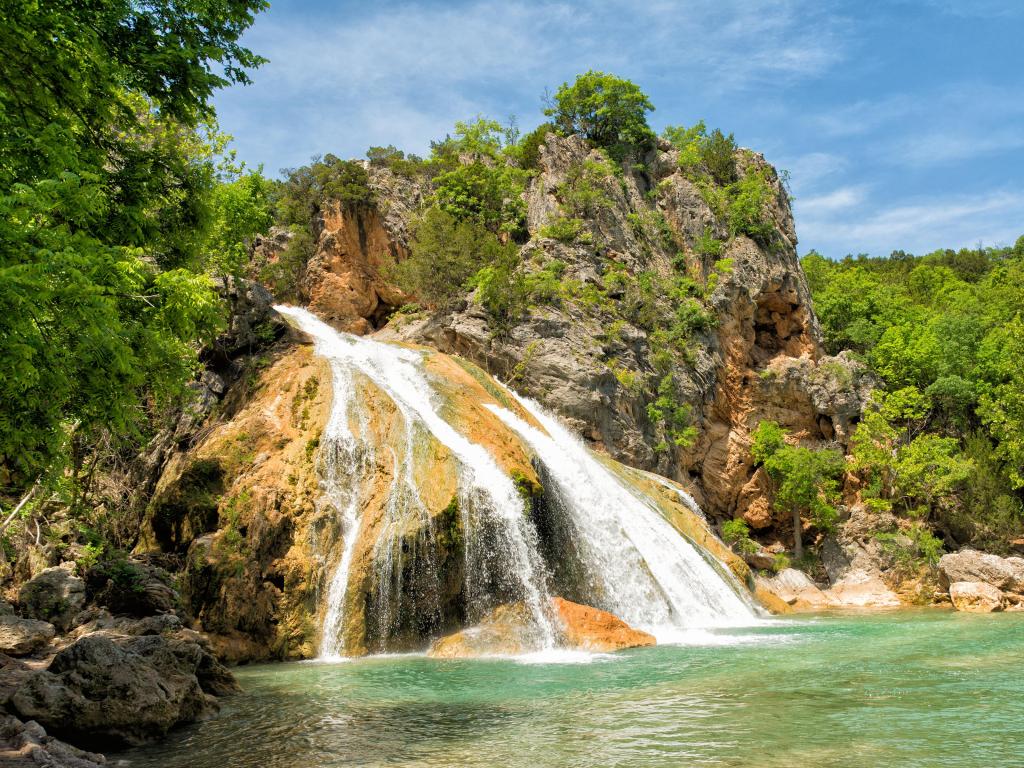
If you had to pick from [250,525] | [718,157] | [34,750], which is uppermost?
[718,157]

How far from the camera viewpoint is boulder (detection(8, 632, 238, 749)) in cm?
855

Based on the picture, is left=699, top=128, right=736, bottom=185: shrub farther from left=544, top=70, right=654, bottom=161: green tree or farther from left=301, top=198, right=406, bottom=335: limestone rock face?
left=301, top=198, right=406, bottom=335: limestone rock face

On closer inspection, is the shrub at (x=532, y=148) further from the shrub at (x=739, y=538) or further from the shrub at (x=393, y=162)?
the shrub at (x=739, y=538)

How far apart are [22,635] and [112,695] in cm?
419

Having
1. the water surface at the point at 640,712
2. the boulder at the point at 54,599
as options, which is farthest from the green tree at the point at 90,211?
the boulder at the point at 54,599

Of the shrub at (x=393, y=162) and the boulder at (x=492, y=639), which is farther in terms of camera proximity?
the shrub at (x=393, y=162)

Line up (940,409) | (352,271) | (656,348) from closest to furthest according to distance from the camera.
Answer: (656,348), (352,271), (940,409)

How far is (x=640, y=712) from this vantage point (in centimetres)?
934

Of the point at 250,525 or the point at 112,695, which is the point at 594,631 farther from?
the point at 112,695

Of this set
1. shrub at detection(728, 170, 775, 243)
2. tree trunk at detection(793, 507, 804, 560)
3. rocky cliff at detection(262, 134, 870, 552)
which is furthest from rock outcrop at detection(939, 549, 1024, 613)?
shrub at detection(728, 170, 775, 243)

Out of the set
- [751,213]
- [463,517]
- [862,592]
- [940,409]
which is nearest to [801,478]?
[862,592]

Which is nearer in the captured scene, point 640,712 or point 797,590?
point 640,712

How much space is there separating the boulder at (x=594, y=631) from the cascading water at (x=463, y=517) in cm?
42

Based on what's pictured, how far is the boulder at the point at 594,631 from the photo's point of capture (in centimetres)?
1551
